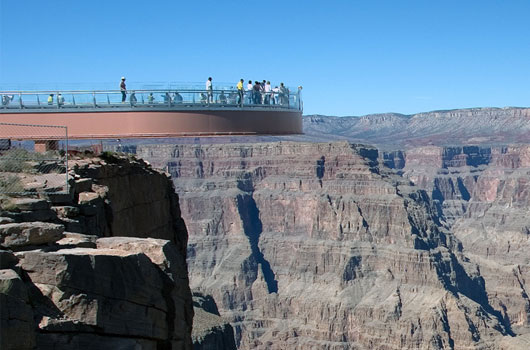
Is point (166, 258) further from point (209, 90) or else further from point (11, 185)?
point (209, 90)

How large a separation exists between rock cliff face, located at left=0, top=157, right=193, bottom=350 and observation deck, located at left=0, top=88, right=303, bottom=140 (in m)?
7.94

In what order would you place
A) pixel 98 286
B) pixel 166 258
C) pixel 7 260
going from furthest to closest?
pixel 166 258
pixel 98 286
pixel 7 260

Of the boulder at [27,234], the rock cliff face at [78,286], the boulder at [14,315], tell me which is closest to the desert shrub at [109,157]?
the rock cliff face at [78,286]

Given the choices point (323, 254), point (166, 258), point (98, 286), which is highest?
point (166, 258)

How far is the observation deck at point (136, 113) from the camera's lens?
24.3 meters

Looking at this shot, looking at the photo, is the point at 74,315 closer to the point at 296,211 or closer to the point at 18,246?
the point at 18,246

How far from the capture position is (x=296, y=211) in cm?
15750

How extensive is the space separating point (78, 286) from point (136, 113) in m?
12.5

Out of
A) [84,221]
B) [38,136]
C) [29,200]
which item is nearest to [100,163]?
[38,136]

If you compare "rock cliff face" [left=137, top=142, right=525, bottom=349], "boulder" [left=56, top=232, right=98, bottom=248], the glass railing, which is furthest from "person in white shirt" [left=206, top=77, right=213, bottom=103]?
"rock cliff face" [left=137, top=142, right=525, bottom=349]

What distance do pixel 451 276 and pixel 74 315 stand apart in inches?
4795

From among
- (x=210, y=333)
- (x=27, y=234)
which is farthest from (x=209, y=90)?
(x=210, y=333)

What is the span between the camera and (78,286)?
484 inches

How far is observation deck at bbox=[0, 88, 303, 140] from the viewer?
957 inches
